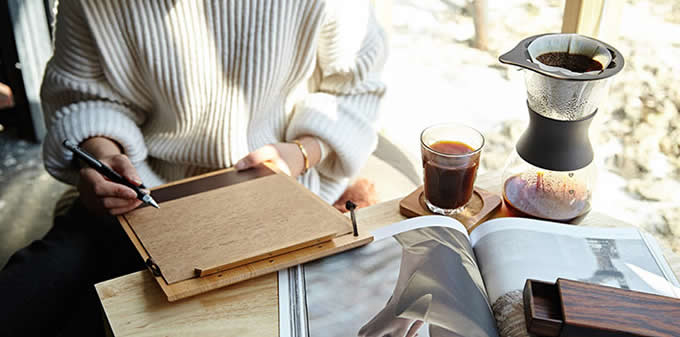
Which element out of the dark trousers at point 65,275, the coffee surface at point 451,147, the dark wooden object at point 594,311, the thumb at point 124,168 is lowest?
the dark trousers at point 65,275

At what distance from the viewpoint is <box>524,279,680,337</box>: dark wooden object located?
52 cm

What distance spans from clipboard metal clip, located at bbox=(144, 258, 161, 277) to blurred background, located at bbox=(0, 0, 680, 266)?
697mm

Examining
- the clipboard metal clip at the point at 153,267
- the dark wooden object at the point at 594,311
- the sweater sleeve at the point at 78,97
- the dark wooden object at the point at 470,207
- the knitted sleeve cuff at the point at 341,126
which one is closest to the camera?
the dark wooden object at the point at 594,311

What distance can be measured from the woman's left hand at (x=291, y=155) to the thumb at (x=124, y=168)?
189 mm

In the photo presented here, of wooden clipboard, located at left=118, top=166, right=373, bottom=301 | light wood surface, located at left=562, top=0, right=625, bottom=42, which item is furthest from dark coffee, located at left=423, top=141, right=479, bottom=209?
light wood surface, located at left=562, top=0, right=625, bottom=42

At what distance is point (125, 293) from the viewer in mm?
621

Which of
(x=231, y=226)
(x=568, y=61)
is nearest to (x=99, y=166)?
(x=231, y=226)

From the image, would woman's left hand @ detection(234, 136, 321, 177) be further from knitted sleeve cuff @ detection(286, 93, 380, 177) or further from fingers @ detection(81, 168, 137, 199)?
fingers @ detection(81, 168, 137, 199)

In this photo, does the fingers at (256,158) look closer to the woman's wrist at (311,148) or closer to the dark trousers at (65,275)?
the woman's wrist at (311,148)

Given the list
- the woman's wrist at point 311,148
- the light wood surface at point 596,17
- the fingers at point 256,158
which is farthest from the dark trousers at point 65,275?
the light wood surface at point 596,17

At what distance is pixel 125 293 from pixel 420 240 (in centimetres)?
33

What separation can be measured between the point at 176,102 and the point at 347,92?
31 cm

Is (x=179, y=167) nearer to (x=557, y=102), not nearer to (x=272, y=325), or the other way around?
(x=272, y=325)

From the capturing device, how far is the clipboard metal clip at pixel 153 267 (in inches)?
24.3
